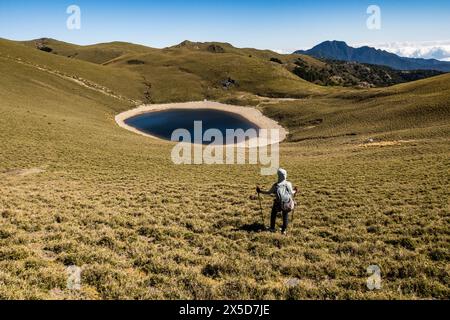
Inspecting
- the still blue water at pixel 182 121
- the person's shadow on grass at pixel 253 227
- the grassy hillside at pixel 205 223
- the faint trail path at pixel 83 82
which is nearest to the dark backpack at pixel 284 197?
the grassy hillside at pixel 205 223

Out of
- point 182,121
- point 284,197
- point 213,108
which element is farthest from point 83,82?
point 284,197

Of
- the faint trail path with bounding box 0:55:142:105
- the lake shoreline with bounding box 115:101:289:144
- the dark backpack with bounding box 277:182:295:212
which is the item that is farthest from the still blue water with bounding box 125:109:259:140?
the dark backpack with bounding box 277:182:295:212

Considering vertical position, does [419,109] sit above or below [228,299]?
above

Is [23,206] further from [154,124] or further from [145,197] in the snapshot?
[154,124]

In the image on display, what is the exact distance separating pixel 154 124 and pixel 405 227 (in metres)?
88.9

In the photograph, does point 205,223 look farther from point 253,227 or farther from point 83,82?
point 83,82

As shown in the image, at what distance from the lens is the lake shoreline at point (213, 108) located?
8975cm

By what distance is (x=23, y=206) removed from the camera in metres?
19.4

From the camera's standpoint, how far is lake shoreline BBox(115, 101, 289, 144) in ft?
294

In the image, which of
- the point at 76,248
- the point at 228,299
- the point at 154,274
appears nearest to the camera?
the point at 228,299

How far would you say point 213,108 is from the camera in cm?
13488

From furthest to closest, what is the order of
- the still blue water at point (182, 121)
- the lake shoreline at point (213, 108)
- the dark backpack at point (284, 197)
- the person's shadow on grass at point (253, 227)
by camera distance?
the still blue water at point (182, 121) < the lake shoreline at point (213, 108) < the person's shadow on grass at point (253, 227) < the dark backpack at point (284, 197)

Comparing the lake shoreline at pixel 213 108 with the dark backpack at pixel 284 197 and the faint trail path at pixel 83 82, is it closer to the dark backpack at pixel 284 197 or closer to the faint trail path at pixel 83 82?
the faint trail path at pixel 83 82
